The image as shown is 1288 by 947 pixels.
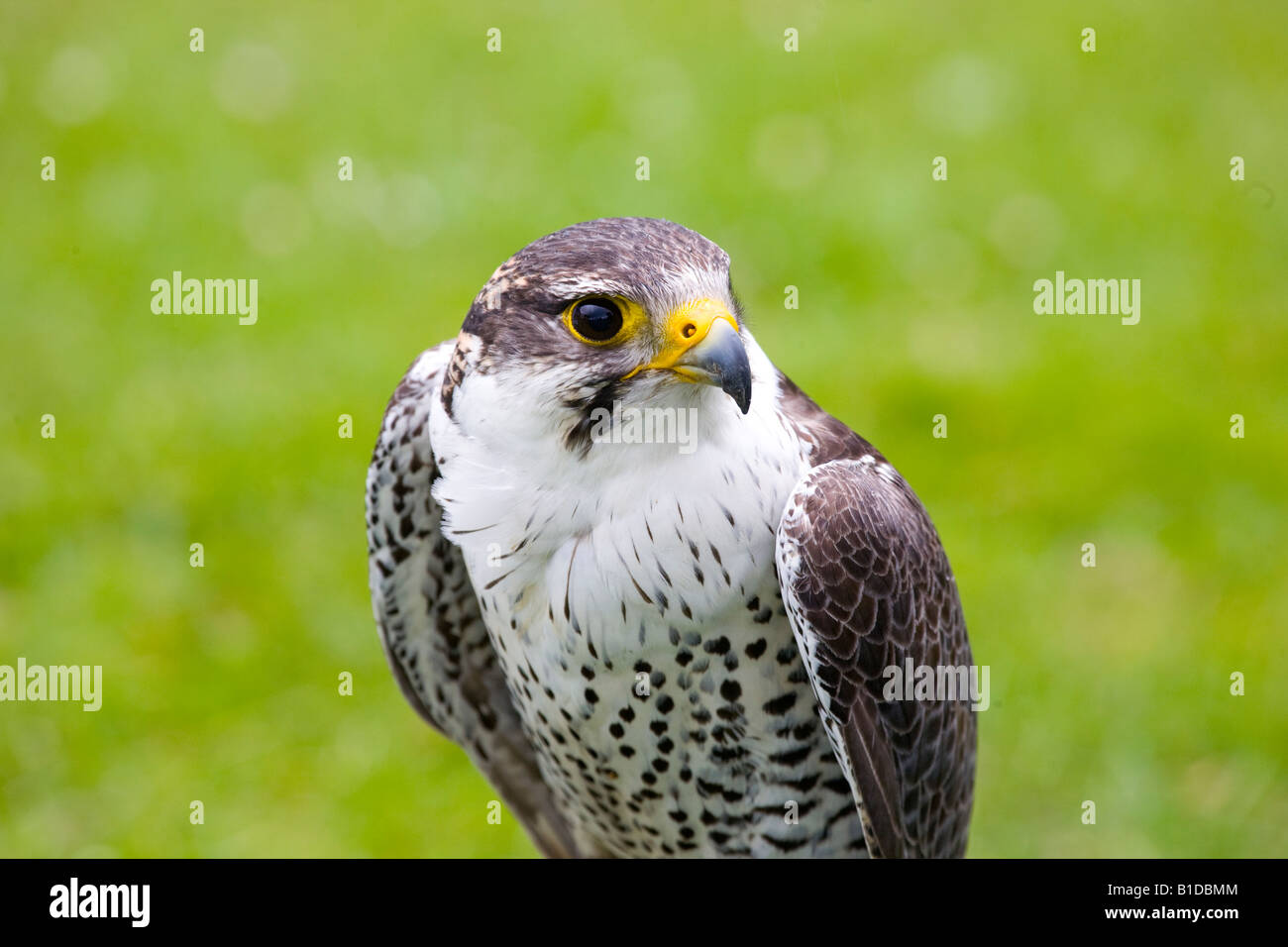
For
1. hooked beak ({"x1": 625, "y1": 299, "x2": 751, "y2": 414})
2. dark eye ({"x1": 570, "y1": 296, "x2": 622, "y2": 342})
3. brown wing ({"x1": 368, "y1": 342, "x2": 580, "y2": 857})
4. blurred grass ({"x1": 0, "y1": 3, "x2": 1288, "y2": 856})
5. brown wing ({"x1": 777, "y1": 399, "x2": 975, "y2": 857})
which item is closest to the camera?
hooked beak ({"x1": 625, "y1": 299, "x2": 751, "y2": 414})

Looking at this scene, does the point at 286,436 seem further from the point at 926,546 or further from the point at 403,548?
the point at 926,546

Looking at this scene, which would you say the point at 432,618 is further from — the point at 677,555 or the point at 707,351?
the point at 707,351

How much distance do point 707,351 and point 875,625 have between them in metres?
0.76

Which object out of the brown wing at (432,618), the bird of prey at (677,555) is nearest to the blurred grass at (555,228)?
the brown wing at (432,618)

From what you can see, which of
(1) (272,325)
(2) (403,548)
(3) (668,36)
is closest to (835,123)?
(3) (668,36)

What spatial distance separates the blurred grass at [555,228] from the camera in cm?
540

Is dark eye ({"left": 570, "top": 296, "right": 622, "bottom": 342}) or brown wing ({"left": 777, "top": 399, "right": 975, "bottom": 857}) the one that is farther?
brown wing ({"left": 777, "top": 399, "right": 975, "bottom": 857})

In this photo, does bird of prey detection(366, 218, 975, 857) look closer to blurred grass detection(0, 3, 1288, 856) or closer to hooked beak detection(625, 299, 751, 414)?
hooked beak detection(625, 299, 751, 414)

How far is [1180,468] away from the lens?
664cm

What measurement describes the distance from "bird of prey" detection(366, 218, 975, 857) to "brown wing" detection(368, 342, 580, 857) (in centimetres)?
1

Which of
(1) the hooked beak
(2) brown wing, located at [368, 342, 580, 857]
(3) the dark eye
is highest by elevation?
(3) the dark eye

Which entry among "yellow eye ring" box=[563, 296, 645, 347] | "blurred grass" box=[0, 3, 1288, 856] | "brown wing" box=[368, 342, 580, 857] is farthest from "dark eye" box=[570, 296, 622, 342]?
"blurred grass" box=[0, 3, 1288, 856]

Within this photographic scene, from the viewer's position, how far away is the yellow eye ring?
287cm

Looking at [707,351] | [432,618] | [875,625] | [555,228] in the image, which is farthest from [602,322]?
[555,228]
